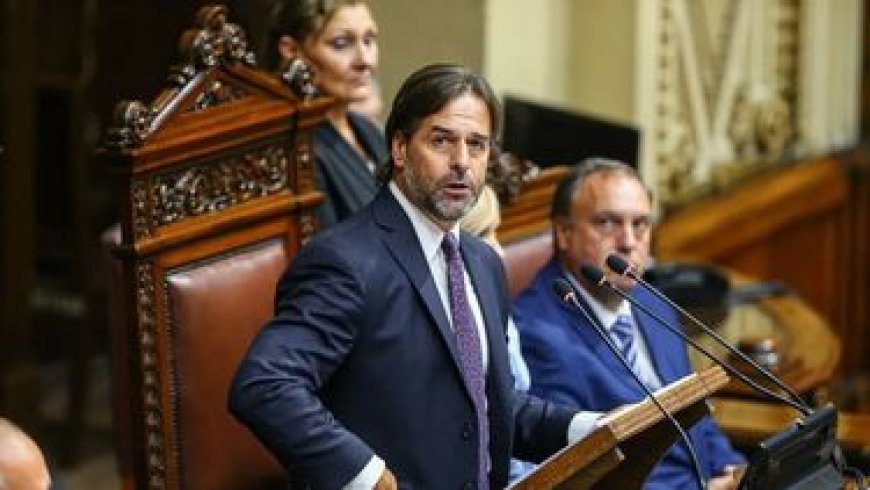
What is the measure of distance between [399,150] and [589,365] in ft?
1.97

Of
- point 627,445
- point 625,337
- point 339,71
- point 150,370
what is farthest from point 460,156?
point 339,71

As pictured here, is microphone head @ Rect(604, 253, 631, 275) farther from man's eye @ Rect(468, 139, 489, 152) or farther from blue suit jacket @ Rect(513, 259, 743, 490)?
blue suit jacket @ Rect(513, 259, 743, 490)

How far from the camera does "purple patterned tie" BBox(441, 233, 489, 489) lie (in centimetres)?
254

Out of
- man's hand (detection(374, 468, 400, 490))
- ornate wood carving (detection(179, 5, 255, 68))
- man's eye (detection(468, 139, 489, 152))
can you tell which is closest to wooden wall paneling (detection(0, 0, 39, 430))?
ornate wood carving (detection(179, 5, 255, 68))

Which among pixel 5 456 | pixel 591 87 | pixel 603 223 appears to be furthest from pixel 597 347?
pixel 591 87

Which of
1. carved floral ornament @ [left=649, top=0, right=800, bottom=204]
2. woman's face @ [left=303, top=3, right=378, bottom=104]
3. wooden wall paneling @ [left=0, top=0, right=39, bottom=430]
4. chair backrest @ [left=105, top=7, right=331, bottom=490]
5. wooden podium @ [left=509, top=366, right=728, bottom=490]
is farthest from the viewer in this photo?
carved floral ornament @ [left=649, top=0, right=800, bottom=204]

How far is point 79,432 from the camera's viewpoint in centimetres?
509

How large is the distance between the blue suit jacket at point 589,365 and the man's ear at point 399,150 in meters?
0.54

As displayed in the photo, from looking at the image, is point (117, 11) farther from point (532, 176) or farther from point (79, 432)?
point (532, 176)

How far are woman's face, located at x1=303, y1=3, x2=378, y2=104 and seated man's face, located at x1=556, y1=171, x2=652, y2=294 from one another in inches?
18.6

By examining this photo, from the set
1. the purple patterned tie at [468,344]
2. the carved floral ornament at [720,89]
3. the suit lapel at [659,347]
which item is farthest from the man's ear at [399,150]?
the carved floral ornament at [720,89]

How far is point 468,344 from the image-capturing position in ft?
8.39

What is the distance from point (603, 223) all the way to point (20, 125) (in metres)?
2.28

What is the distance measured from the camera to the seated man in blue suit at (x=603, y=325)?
298 centimetres
